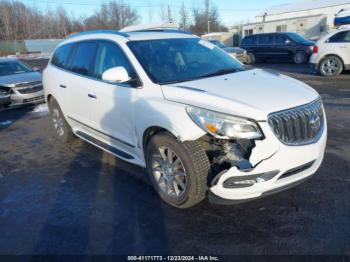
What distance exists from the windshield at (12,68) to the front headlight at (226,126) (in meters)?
9.07

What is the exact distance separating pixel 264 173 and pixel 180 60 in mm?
1940

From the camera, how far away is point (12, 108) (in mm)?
9609

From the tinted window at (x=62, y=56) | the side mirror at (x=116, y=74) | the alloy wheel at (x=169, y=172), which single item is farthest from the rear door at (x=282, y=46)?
the alloy wheel at (x=169, y=172)

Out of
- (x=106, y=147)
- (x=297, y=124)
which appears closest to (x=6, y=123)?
(x=106, y=147)

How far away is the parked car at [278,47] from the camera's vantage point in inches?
669

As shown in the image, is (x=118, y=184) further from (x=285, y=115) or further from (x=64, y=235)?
(x=285, y=115)

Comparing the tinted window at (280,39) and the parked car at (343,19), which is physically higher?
the parked car at (343,19)

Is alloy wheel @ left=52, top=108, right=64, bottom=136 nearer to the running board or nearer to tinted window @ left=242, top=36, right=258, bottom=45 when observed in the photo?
the running board

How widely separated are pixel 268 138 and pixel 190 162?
76 centimetres

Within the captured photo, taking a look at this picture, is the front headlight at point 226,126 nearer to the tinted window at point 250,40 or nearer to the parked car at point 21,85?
the parked car at point 21,85

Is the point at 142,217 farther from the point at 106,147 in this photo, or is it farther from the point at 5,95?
the point at 5,95

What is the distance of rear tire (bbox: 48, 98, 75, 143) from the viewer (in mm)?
5821

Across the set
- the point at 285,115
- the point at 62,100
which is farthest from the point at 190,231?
the point at 62,100

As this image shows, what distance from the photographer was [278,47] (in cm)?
1777
